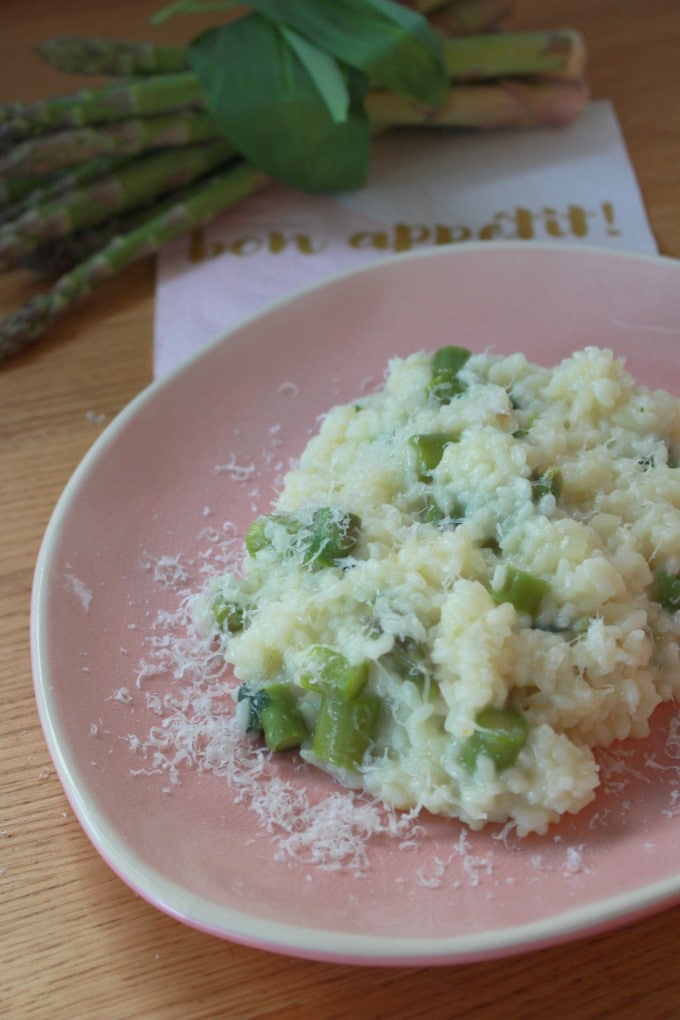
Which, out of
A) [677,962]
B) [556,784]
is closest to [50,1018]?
[556,784]

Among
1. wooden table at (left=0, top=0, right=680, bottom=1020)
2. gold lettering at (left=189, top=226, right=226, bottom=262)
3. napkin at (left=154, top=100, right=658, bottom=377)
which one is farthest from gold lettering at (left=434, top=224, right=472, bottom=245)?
wooden table at (left=0, top=0, right=680, bottom=1020)

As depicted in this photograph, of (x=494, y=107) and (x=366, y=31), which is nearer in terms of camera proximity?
(x=366, y=31)

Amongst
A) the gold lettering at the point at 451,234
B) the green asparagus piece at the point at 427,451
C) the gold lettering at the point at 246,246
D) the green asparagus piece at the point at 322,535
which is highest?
the green asparagus piece at the point at 427,451

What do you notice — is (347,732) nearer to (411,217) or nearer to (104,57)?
→ (411,217)

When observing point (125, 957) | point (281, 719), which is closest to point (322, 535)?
point (281, 719)

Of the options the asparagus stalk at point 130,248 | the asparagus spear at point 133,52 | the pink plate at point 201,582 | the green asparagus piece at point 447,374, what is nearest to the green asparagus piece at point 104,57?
the asparagus spear at point 133,52

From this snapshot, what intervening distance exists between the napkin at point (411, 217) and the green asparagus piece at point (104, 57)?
549mm

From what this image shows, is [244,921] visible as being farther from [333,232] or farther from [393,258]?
[333,232]

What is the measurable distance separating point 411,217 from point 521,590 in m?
1.96

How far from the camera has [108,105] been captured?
3369mm

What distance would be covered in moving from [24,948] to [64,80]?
3.37m

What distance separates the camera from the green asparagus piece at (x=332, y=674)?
1.80 metres

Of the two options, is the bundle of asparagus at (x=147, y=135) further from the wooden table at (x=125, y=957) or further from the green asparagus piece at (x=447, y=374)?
the green asparagus piece at (x=447, y=374)

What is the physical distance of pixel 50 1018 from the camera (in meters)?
1.66
